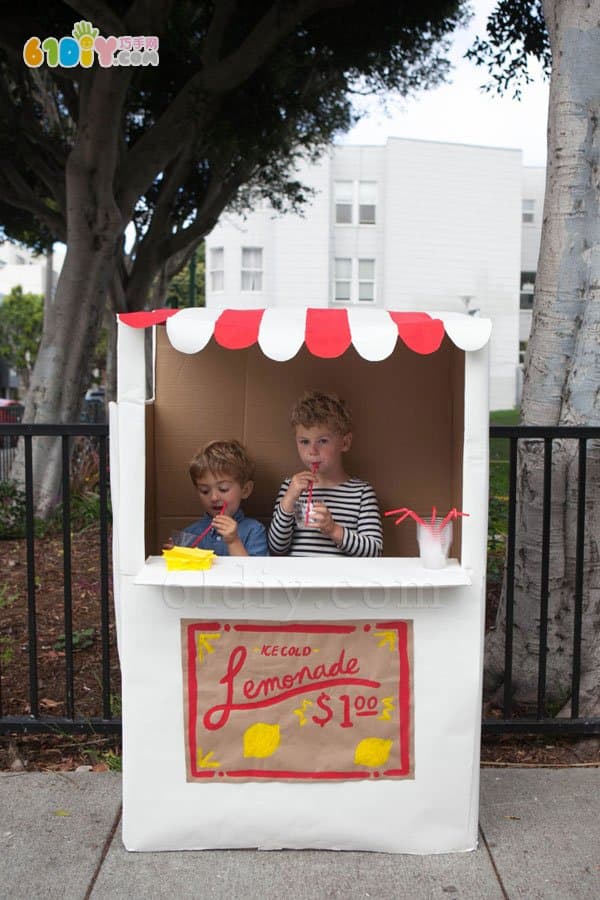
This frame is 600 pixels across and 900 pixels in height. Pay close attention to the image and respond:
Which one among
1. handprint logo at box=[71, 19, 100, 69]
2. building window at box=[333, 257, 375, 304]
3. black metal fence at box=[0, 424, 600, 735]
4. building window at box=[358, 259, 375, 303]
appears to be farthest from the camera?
building window at box=[358, 259, 375, 303]

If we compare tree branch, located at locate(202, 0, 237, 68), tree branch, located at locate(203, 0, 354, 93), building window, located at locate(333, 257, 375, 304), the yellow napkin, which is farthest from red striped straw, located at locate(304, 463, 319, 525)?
building window, located at locate(333, 257, 375, 304)

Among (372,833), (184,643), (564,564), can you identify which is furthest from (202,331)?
(564,564)

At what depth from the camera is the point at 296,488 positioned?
10.1ft

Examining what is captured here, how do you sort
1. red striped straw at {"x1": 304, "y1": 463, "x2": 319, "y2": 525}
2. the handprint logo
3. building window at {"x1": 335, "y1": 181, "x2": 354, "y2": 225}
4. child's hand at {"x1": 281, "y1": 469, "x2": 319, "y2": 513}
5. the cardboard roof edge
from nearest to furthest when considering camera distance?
1. the cardboard roof edge
2. red striped straw at {"x1": 304, "y1": 463, "x2": 319, "y2": 525}
3. child's hand at {"x1": 281, "y1": 469, "x2": 319, "y2": 513}
4. the handprint logo
5. building window at {"x1": 335, "y1": 181, "x2": 354, "y2": 225}

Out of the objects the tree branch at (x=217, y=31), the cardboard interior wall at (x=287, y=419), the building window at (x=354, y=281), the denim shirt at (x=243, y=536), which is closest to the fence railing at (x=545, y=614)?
the cardboard interior wall at (x=287, y=419)

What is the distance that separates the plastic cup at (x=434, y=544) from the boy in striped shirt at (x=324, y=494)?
43cm

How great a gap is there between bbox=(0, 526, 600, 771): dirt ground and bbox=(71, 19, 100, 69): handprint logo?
5.61 meters

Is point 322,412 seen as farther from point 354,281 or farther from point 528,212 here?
point 528,212

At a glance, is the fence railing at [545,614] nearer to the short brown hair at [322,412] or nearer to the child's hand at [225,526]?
the short brown hair at [322,412]

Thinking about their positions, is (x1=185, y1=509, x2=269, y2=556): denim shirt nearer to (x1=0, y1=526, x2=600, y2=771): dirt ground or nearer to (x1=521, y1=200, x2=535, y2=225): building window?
(x1=0, y1=526, x2=600, y2=771): dirt ground

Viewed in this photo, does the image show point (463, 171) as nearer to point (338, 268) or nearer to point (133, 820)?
point (338, 268)

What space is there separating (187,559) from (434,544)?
0.78 meters

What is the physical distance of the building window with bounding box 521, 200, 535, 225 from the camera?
4100 centimetres

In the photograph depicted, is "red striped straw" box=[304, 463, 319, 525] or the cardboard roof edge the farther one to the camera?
"red striped straw" box=[304, 463, 319, 525]
